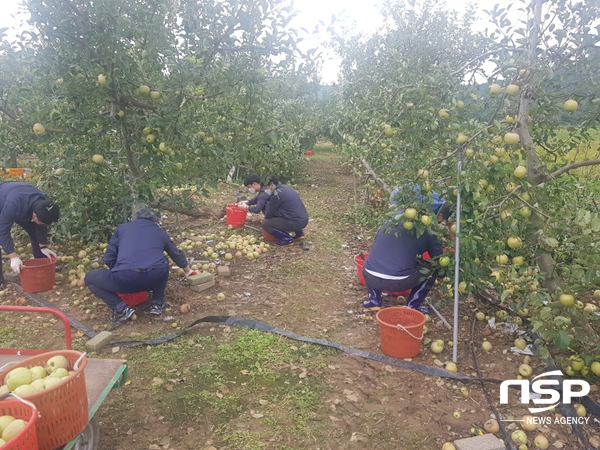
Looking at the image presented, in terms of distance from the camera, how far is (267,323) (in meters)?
5.12

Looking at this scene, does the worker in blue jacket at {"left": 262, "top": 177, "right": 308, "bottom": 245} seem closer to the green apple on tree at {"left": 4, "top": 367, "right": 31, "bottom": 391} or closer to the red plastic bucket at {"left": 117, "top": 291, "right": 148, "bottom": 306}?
the red plastic bucket at {"left": 117, "top": 291, "right": 148, "bottom": 306}

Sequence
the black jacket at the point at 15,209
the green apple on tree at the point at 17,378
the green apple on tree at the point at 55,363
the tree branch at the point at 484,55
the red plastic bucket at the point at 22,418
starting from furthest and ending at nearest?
the black jacket at the point at 15,209, the tree branch at the point at 484,55, the green apple on tree at the point at 55,363, the green apple on tree at the point at 17,378, the red plastic bucket at the point at 22,418

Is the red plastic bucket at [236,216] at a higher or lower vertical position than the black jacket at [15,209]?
lower

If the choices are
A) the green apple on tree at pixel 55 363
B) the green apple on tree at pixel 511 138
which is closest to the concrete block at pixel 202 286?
the green apple on tree at pixel 55 363

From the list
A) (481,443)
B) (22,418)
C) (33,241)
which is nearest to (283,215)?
(33,241)

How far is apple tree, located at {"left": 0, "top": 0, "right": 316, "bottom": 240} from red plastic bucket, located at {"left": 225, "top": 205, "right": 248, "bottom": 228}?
8.75ft

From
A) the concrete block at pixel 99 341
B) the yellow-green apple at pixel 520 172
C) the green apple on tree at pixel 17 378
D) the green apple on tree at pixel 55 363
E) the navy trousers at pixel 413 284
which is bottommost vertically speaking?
the concrete block at pixel 99 341

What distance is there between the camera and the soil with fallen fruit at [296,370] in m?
3.25

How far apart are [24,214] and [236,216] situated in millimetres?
3840

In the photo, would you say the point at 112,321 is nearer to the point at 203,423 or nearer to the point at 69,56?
the point at 203,423

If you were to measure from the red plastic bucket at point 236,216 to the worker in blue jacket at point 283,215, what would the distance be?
85 cm

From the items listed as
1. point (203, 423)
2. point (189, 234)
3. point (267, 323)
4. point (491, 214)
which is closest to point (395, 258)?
point (491, 214)

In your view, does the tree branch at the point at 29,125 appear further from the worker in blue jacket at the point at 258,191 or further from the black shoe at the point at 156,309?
the worker in blue jacket at the point at 258,191

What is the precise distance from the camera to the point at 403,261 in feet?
16.0
